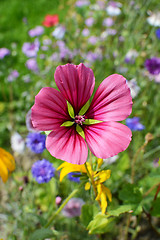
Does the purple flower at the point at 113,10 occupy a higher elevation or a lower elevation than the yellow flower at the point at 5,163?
higher

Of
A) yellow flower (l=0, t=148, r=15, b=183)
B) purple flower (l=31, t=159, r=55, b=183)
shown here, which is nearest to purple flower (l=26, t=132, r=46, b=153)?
purple flower (l=31, t=159, r=55, b=183)

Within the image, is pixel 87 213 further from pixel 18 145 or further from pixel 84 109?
pixel 18 145

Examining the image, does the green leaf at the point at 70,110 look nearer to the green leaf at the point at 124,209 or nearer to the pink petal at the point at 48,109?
the pink petal at the point at 48,109

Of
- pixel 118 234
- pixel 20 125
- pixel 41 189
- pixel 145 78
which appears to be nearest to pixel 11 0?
pixel 20 125

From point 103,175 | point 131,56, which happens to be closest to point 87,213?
point 103,175

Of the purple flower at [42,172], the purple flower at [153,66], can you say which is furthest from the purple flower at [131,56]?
the purple flower at [42,172]

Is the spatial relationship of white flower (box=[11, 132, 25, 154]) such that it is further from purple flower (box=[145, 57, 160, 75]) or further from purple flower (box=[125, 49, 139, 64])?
purple flower (box=[125, 49, 139, 64])

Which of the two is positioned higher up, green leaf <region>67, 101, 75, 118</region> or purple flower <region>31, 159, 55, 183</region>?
green leaf <region>67, 101, 75, 118</region>
